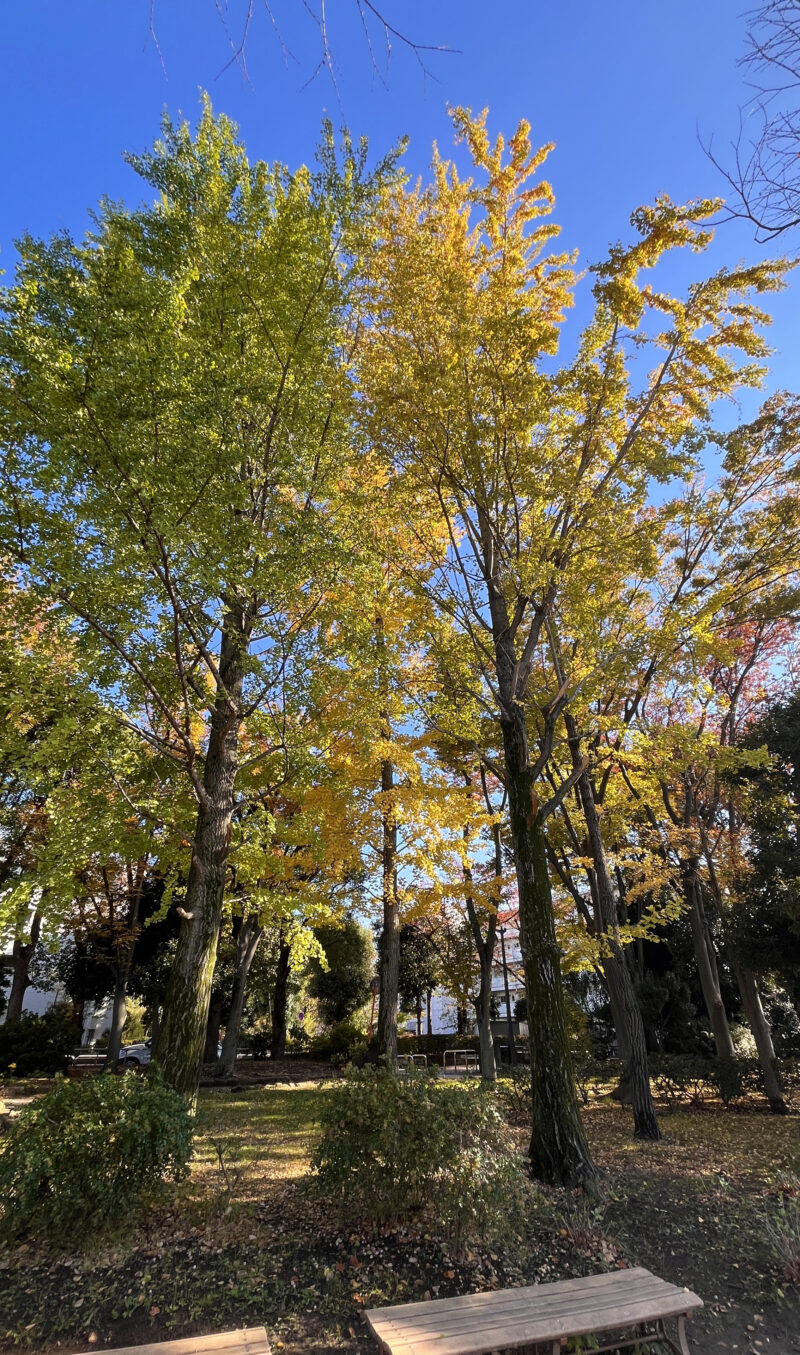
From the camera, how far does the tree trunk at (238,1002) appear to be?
14.6 metres

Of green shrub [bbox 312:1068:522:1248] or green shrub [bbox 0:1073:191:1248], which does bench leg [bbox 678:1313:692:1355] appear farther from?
green shrub [bbox 0:1073:191:1248]

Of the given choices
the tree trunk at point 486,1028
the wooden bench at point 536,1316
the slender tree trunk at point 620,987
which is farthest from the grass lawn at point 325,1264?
the tree trunk at point 486,1028

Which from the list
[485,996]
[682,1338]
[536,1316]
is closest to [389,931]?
[485,996]

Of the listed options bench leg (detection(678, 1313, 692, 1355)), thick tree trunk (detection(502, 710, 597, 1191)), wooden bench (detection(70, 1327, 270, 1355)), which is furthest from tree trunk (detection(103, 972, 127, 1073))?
bench leg (detection(678, 1313, 692, 1355))

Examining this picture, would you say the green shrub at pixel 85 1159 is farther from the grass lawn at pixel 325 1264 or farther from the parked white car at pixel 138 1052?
the parked white car at pixel 138 1052

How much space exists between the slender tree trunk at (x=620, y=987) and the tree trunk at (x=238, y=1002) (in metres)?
8.66

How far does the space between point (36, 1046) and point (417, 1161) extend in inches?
515

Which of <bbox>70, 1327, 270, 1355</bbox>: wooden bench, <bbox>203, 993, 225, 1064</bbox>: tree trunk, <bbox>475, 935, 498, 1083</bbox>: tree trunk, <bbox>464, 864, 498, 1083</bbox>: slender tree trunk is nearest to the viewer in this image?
<bbox>70, 1327, 270, 1355</bbox>: wooden bench

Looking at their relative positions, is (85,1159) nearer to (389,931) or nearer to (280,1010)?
(389,931)

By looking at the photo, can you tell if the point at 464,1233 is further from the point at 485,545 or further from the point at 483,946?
the point at 483,946

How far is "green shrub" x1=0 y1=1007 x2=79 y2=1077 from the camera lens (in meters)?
12.9

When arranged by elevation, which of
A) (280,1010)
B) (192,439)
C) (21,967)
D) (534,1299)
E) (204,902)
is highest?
(192,439)

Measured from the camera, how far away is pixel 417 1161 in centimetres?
424

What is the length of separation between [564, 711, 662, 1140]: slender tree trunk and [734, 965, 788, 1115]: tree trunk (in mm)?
2886
